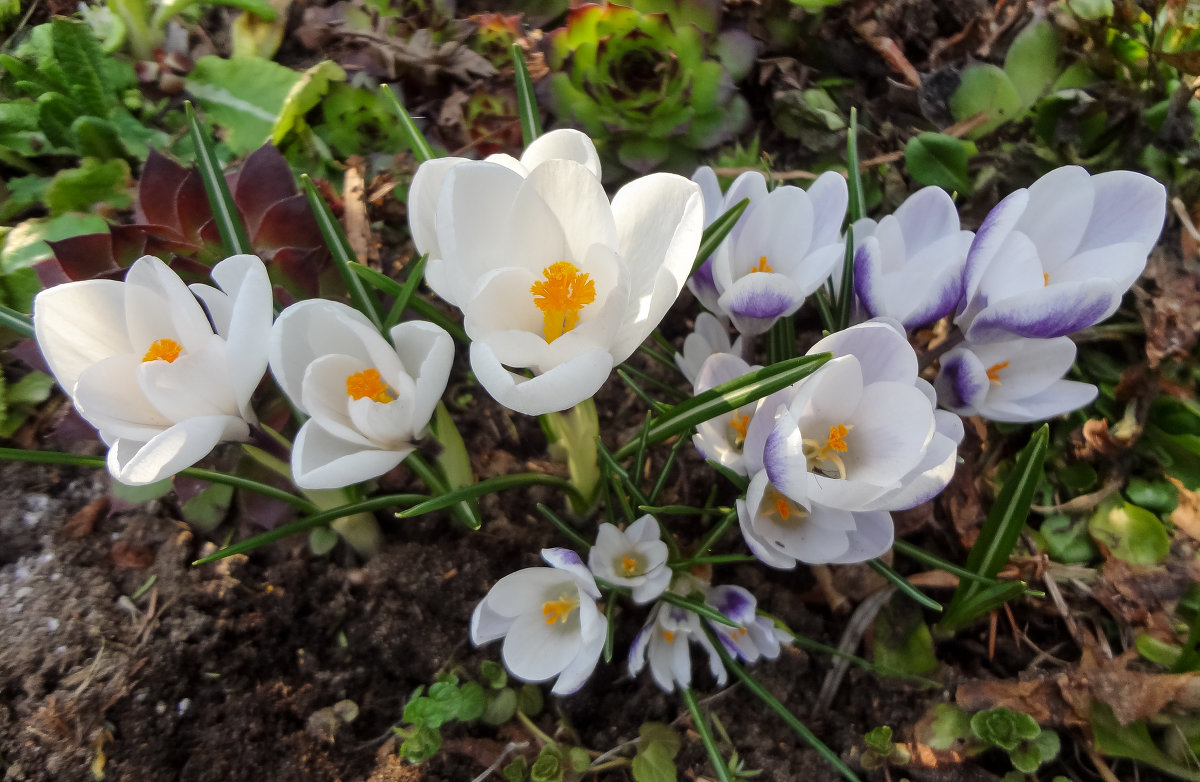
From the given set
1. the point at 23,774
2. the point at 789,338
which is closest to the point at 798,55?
the point at 789,338

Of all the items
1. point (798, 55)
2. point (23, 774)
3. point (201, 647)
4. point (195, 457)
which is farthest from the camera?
point (798, 55)

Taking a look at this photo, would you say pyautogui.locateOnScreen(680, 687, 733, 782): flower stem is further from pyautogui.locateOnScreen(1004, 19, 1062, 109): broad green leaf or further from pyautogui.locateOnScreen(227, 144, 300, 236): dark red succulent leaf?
pyautogui.locateOnScreen(1004, 19, 1062, 109): broad green leaf

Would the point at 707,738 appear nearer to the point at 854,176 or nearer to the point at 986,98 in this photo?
the point at 854,176

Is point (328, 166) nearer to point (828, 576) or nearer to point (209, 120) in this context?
point (209, 120)

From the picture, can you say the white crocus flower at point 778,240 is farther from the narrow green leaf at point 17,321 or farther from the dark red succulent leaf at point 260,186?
the narrow green leaf at point 17,321

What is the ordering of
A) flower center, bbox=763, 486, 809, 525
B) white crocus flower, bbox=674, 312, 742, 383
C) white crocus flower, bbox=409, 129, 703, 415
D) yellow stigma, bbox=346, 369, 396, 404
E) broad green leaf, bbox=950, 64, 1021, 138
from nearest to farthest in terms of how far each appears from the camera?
white crocus flower, bbox=409, 129, 703, 415, yellow stigma, bbox=346, 369, 396, 404, flower center, bbox=763, 486, 809, 525, white crocus flower, bbox=674, 312, 742, 383, broad green leaf, bbox=950, 64, 1021, 138

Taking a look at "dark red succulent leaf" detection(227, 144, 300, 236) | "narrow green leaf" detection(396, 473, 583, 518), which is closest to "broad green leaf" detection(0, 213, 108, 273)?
"dark red succulent leaf" detection(227, 144, 300, 236)

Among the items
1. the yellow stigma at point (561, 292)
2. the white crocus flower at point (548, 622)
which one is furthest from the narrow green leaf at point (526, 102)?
the white crocus flower at point (548, 622)
